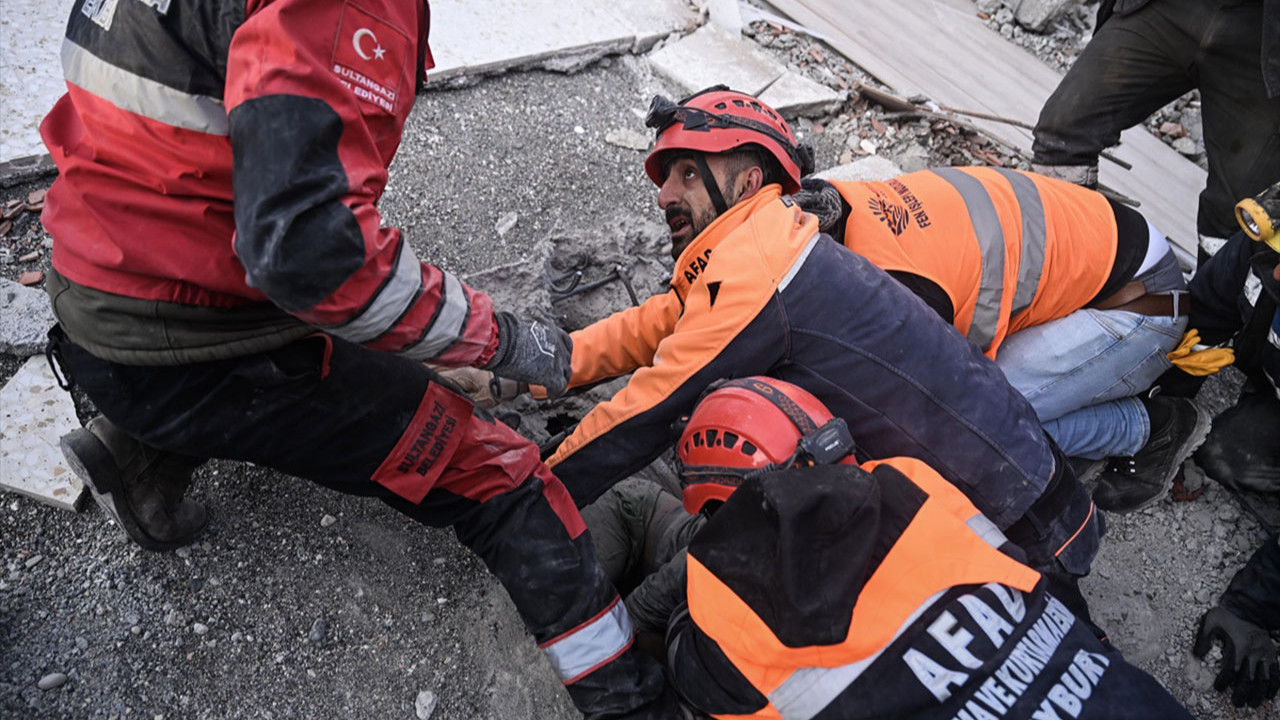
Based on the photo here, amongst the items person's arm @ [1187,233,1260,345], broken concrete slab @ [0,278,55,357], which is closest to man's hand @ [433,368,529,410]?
broken concrete slab @ [0,278,55,357]

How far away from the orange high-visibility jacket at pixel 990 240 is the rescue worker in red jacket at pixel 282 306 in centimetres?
110

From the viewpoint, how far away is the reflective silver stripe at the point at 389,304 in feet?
5.57

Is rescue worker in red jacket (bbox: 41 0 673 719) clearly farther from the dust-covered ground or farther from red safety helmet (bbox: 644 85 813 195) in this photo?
red safety helmet (bbox: 644 85 813 195)

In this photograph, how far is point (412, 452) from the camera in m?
2.14

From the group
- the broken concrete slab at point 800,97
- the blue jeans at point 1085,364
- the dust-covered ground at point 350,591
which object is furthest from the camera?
the broken concrete slab at point 800,97

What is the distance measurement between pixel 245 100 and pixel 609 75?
3.25m

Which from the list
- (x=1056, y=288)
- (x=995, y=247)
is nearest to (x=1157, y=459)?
(x=1056, y=288)

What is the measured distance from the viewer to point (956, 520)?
1.64 meters

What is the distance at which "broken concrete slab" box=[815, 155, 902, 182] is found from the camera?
408 centimetres

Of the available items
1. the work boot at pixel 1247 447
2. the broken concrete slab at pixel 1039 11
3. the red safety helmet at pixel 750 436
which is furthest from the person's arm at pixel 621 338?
the broken concrete slab at pixel 1039 11

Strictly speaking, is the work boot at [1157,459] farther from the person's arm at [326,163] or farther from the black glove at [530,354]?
the person's arm at [326,163]

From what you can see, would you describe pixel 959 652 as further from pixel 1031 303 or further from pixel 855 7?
pixel 855 7

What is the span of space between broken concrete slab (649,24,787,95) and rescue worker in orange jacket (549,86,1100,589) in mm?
2352

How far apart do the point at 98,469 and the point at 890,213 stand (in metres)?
2.41
